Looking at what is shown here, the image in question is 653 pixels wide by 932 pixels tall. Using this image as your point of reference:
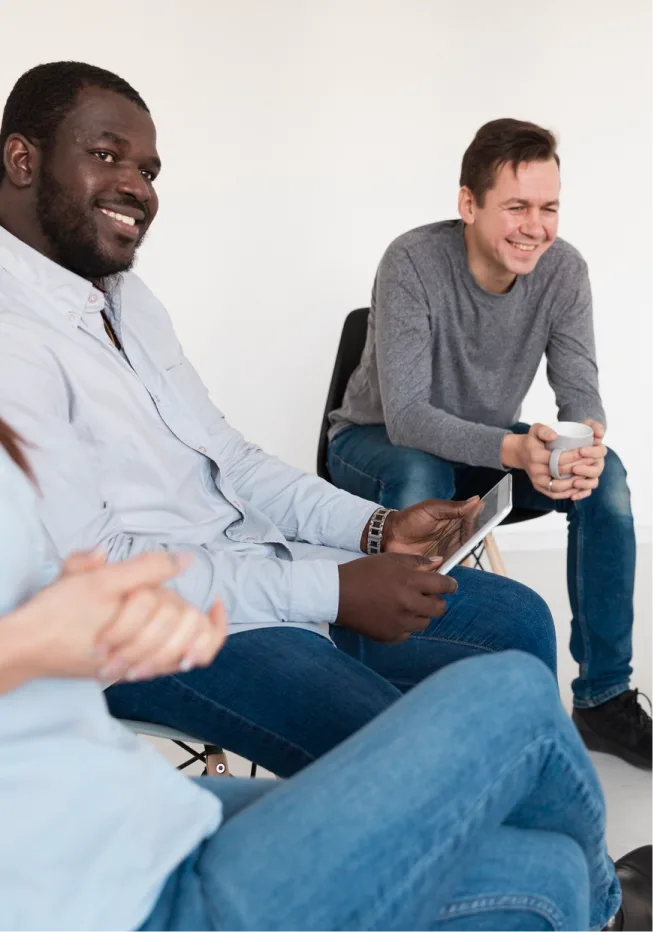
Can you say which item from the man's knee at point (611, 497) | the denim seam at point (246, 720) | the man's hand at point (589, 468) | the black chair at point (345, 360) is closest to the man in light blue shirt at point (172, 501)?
the denim seam at point (246, 720)

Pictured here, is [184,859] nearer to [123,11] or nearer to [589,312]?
[589,312]

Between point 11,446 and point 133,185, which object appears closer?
point 11,446

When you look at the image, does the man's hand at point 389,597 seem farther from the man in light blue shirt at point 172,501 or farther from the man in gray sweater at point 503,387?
the man in gray sweater at point 503,387

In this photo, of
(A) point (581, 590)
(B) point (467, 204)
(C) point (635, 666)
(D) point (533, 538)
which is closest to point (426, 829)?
(A) point (581, 590)

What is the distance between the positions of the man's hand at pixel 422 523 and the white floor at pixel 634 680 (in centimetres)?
73

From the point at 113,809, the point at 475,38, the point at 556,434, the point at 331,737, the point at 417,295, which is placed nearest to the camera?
the point at 113,809

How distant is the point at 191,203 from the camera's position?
3.43 meters

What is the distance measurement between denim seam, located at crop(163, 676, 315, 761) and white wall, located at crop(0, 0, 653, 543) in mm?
2351

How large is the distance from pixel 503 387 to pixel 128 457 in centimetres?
132

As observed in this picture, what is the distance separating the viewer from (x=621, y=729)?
2.26 metres

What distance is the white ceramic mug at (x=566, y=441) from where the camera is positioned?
6.89ft

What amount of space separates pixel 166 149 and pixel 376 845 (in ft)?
9.66

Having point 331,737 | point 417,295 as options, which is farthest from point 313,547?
point 417,295

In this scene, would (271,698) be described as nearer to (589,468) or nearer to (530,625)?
(530,625)
